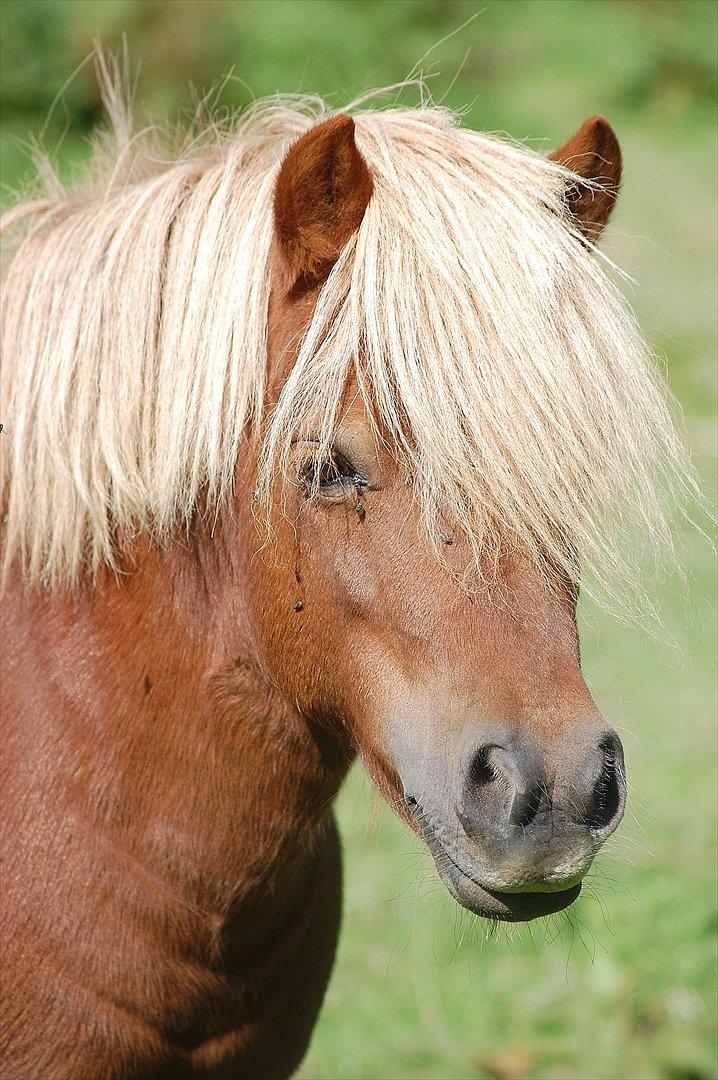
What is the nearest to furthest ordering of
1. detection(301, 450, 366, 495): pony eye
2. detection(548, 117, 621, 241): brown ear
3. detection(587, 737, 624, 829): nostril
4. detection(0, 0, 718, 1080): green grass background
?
detection(587, 737, 624, 829): nostril < detection(301, 450, 366, 495): pony eye < detection(548, 117, 621, 241): brown ear < detection(0, 0, 718, 1080): green grass background

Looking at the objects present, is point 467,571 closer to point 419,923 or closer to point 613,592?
point 613,592

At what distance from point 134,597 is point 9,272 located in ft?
1.88

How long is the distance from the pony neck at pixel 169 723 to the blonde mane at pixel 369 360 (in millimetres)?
82

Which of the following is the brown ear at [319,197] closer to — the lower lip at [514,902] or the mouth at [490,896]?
the mouth at [490,896]

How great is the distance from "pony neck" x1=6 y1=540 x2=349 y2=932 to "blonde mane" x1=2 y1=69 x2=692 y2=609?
8 centimetres

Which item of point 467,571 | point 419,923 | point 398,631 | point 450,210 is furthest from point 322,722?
point 419,923

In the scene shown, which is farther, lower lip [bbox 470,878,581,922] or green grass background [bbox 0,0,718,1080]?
green grass background [bbox 0,0,718,1080]

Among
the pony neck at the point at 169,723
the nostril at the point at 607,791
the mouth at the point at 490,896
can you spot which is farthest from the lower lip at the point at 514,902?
the pony neck at the point at 169,723

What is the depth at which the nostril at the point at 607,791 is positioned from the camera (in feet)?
4.35

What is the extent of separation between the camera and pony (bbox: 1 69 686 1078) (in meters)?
1.39

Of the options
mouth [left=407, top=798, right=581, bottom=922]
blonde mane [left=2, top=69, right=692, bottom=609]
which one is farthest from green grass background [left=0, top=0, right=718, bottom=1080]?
blonde mane [left=2, top=69, right=692, bottom=609]

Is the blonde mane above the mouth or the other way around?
above

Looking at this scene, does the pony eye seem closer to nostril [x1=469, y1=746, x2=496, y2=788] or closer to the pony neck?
the pony neck

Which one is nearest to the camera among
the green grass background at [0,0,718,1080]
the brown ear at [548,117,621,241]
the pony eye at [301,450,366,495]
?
the pony eye at [301,450,366,495]
